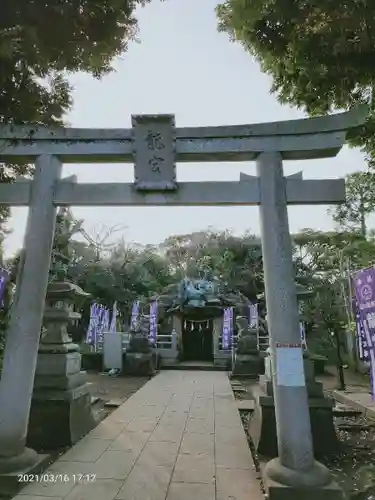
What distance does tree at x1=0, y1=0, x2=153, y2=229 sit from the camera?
489 centimetres

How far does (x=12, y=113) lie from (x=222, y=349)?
15.9 m

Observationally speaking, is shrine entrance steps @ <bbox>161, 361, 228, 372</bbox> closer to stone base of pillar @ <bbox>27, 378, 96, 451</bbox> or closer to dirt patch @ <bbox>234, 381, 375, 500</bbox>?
dirt patch @ <bbox>234, 381, 375, 500</bbox>

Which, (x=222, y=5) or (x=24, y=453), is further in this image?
(x=222, y=5)

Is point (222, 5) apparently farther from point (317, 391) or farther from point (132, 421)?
point (132, 421)

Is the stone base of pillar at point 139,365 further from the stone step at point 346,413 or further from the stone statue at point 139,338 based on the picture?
the stone step at point 346,413

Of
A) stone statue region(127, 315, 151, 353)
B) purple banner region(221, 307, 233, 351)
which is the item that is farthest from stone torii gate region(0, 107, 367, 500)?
purple banner region(221, 307, 233, 351)

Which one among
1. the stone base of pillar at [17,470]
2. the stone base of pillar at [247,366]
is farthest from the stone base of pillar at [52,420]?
the stone base of pillar at [247,366]

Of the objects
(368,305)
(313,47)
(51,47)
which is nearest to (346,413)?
(368,305)

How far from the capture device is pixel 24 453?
15.1 ft

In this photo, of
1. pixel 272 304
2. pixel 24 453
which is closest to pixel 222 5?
pixel 272 304

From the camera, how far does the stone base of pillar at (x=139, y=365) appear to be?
51.1 ft

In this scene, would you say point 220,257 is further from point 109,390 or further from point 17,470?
point 17,470

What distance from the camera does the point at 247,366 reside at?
15.3 meters
